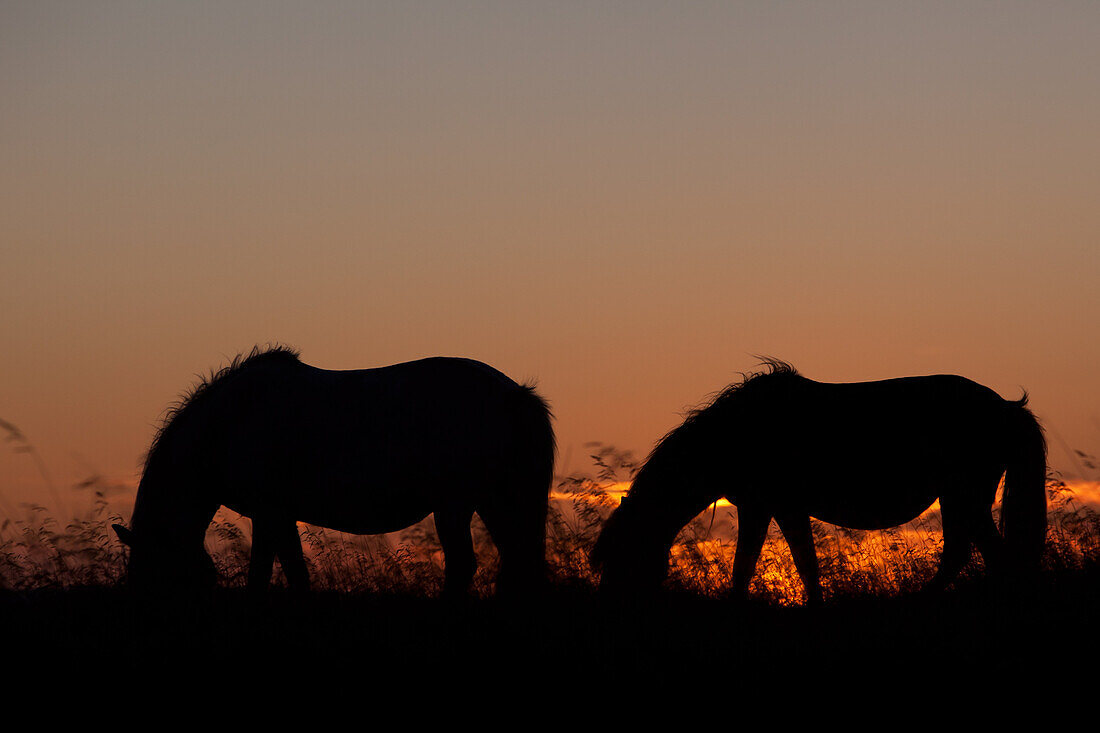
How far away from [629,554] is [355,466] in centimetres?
228

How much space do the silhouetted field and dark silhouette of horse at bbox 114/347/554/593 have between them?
0.41m

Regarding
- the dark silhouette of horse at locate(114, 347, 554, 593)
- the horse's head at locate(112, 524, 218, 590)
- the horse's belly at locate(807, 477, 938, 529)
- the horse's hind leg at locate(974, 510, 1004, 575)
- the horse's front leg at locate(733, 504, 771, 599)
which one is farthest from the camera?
the horse's belly at locate(807, 477, 938, 529)

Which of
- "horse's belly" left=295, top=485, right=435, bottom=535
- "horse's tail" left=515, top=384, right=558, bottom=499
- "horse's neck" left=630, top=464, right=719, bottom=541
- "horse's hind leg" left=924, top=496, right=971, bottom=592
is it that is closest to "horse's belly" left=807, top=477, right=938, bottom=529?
"horse's hind leg" left=924, top=496, right=971, bottom=592

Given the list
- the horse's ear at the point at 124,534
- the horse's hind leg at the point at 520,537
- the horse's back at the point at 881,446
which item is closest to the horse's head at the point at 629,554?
the horse's hind leg at the point at 520,537

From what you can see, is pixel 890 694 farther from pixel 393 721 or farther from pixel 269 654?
pixel 269 654

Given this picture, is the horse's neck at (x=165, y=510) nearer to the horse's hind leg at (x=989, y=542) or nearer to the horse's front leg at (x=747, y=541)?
the horse's front leg at (x=747, y=541)

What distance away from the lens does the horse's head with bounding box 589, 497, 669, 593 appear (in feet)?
29.5

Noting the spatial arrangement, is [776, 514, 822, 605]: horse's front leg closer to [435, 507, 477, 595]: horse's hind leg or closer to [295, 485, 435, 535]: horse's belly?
[435, 507, 477, 595]: horse's hind leg

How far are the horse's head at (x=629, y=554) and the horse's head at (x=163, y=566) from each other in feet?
10.2

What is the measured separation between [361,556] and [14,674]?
3.68 meters

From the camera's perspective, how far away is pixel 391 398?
9039 millimetres

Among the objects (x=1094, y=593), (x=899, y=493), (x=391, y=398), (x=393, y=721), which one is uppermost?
(x=391, y=398)

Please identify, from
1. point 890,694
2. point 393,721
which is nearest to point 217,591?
point 393,721

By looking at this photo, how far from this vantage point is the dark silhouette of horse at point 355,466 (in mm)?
8820
